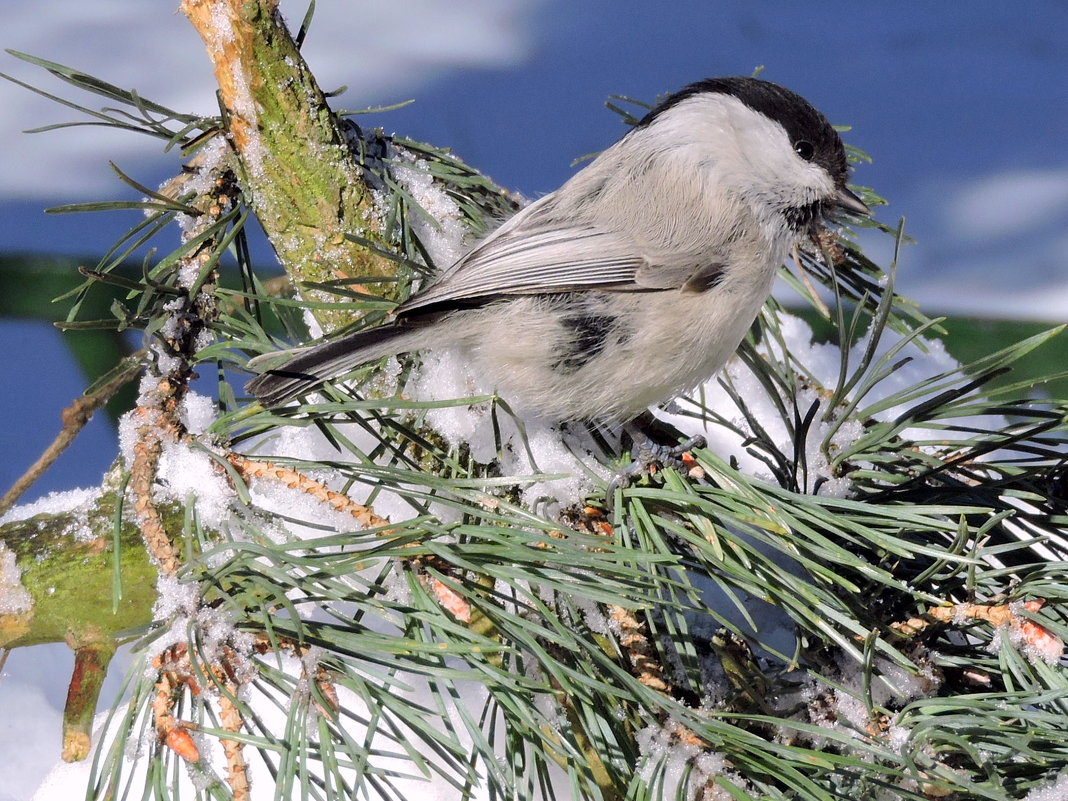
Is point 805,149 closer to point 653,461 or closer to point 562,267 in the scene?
point 562,267

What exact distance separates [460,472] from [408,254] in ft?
0.64

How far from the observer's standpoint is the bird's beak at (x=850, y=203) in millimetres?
727

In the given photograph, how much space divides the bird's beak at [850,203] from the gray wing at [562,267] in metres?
0.12

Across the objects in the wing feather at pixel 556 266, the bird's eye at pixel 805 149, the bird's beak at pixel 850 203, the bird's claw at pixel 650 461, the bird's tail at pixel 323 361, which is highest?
the bird's eye at pixel 805 149

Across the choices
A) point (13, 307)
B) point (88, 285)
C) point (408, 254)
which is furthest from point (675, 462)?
point (13, 307)

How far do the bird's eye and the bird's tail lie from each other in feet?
1.14

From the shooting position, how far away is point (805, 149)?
73cm

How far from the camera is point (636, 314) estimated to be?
673 millimetres

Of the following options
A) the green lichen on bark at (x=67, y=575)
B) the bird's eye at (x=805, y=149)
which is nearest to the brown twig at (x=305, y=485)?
the green lichen on bark at (x=67, y=575)

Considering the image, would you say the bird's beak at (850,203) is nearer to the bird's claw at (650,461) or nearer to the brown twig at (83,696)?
the bird's claw at (650,461)

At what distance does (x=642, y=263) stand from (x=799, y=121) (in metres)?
0.17

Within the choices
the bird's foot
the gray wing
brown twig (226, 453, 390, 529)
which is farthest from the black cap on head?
brown twig (226, 453, 390, 529)

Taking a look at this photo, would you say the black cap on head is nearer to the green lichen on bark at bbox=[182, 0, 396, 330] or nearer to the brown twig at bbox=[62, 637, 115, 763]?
the green lichen on bark at bbox=[182, 0, 396, 330]

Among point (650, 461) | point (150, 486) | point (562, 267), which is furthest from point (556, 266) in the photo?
point (150, 486)
